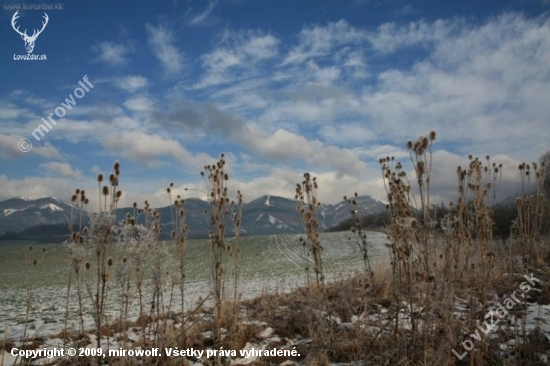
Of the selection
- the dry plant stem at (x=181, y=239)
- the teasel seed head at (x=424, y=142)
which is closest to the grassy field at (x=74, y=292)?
the dry plant stem at (x=181, y=239)

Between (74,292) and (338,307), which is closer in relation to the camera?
(338,307)

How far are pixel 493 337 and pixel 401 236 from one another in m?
2.04

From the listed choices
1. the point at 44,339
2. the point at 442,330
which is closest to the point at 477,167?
the point at 442,330

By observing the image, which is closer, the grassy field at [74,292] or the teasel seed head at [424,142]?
the teasel seed head at [424,142]

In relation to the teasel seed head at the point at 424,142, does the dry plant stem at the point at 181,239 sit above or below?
Result: below

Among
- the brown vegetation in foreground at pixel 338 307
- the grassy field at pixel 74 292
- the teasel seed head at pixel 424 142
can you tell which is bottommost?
the grassy field at pixel 74 292

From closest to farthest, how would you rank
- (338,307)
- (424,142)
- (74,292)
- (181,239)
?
1. (424,142)
2. (181,239)
3. (338,307)
4. (74,292)

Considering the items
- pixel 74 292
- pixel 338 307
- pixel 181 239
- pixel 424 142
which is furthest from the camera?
pixel 74 292

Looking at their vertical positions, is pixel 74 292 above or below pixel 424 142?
below

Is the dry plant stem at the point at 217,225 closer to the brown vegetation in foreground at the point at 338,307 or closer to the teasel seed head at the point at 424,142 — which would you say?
the brown vegetation in foreground at the point at 338,307

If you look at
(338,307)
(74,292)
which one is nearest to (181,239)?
(338,307)

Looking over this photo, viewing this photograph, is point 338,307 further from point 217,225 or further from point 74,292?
point 74,292

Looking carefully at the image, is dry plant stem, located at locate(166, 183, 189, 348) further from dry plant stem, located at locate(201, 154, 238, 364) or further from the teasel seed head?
the teasel seed head

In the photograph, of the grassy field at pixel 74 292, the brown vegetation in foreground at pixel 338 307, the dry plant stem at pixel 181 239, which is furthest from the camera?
the grassy field at pixel 74 292
